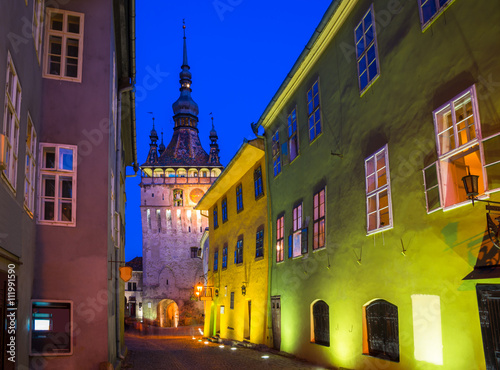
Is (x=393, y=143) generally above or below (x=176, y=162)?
below

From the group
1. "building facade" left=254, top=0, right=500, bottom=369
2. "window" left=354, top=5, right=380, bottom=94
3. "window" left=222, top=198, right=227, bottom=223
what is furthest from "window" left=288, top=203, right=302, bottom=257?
"window" left=222, top=198, right=227, bottom=223

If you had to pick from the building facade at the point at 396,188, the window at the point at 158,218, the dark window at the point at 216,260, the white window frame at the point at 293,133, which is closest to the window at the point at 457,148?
the building facade at the point at 396,188

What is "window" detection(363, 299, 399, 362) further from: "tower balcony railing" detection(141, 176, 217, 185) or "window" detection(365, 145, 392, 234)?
"tower balcony railing" detection(141, 176, 217, 185)

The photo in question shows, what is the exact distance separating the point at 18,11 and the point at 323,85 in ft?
26.4

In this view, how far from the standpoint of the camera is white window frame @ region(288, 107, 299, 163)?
1598cm

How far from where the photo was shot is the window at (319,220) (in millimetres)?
13536

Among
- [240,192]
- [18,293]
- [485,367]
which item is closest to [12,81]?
[18,293]

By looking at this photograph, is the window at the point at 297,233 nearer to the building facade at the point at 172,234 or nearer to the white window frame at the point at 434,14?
the white window frame at the point at 434,14

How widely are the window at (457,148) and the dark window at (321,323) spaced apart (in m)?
5.70

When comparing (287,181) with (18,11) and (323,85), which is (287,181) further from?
(18,11)

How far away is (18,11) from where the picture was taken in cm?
765

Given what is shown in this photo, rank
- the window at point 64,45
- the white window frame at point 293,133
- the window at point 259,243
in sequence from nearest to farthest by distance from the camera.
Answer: the window at point 64,45
the white window frame at point 293,133
the window at point 259,243

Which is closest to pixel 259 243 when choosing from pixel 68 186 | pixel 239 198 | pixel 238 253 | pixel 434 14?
pixel 238 253

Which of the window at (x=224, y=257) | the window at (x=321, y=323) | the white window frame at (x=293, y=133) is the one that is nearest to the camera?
the window at (x=321, y=323)
